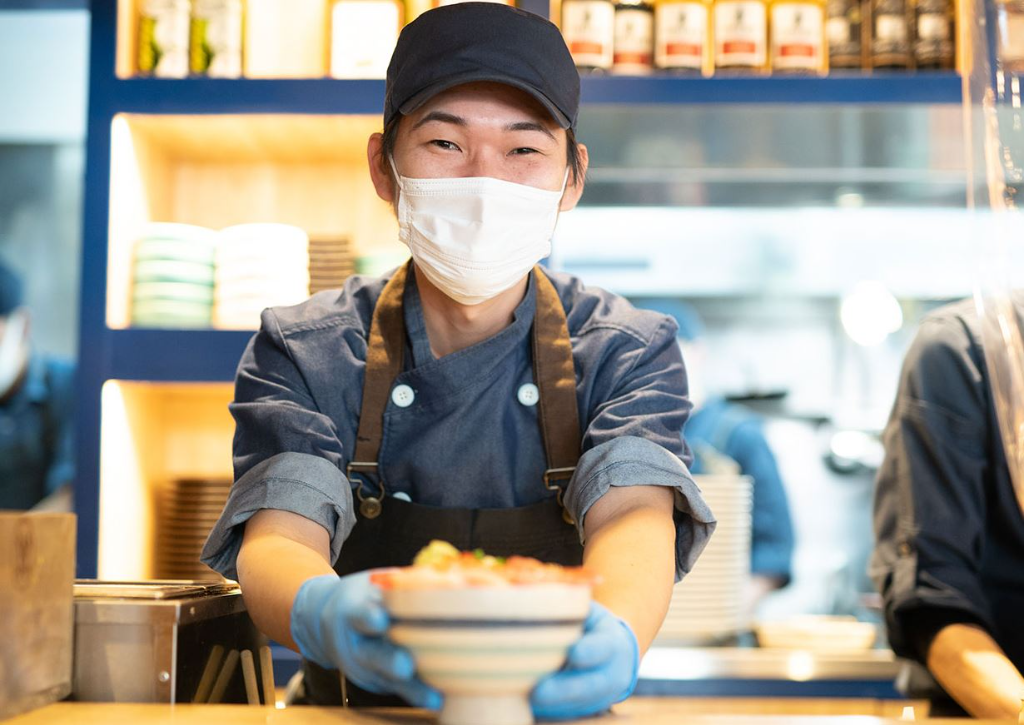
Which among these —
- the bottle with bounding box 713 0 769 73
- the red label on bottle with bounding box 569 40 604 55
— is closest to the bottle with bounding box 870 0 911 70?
the bottle with bounding box 713 0 769 73

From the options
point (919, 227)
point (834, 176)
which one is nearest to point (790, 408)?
point (919, 227)

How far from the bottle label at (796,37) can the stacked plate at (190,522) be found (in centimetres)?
139

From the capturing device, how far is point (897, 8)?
91.4 inches

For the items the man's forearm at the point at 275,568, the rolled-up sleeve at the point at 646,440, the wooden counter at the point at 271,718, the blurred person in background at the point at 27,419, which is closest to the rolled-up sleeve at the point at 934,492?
the rolled-up sleeve at the point at 646,440

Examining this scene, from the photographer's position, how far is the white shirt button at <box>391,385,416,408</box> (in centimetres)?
143

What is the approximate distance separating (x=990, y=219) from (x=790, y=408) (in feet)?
8.58

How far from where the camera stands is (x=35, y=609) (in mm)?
982

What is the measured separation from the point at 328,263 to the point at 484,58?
3.30ft

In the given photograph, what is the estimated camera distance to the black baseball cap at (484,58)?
1.29 meters

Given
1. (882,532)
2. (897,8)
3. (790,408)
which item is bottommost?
(882,532)

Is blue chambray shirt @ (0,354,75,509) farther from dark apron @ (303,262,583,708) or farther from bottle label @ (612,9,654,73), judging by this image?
dark apron @ (303,262,583,708)

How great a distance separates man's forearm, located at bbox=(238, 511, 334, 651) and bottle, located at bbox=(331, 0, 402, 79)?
49.7 inches

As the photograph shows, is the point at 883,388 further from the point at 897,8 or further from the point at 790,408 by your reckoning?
the point at 897,8

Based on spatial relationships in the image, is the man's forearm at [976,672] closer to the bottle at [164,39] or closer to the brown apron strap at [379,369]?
the brown apron strap at [379,369]
